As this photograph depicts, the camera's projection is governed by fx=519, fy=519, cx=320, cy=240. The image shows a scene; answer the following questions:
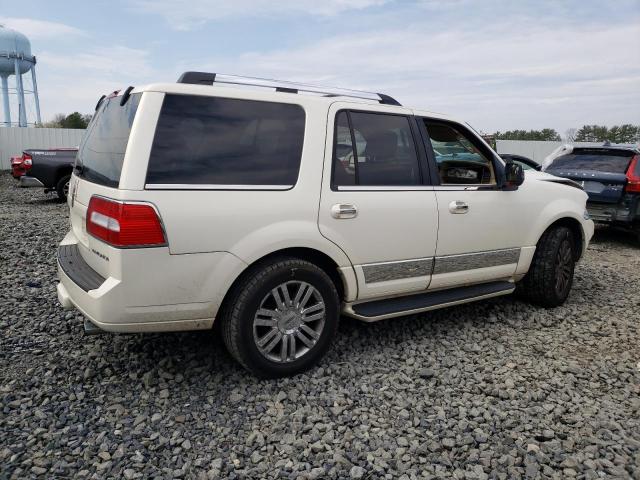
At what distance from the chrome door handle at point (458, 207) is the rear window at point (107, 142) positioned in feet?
7.77

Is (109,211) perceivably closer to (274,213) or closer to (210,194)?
(210,194)

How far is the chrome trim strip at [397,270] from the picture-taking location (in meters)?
3.67

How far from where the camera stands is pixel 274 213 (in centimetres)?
320

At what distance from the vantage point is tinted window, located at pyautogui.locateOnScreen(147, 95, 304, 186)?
2953mm

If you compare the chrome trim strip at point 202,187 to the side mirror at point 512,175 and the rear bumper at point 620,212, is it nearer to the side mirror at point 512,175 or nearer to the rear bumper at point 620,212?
the side mirror at point 512,175

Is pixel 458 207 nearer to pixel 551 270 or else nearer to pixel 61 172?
pixel 551 270

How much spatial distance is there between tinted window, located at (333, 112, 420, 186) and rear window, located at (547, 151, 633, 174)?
5.89m

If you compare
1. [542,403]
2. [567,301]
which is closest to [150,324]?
Result: [542,403]

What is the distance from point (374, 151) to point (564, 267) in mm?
2482

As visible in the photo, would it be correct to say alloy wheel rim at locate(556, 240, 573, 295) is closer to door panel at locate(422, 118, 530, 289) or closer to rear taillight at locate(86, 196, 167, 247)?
door panel at locate(422, 118, 530, 289)

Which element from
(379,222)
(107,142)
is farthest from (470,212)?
(107,142)

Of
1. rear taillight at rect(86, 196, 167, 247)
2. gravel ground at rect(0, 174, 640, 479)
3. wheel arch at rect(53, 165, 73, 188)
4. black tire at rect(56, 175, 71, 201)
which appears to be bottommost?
gravel ground at rect(0, 174, 640, 479)

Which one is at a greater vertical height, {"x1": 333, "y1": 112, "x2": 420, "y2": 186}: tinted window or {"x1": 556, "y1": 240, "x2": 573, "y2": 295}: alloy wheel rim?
{"x1": 333, "y1": 112, "x2": 420, "y2": 186}: tinted window

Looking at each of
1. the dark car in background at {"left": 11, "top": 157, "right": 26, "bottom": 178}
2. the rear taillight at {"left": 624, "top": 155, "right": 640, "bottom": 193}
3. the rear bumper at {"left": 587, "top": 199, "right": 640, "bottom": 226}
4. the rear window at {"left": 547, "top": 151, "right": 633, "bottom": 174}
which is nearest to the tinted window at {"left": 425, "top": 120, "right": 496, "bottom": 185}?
the rear bumper at {"left": 587, "top": 199, "right": 640, "bottom": 226}
